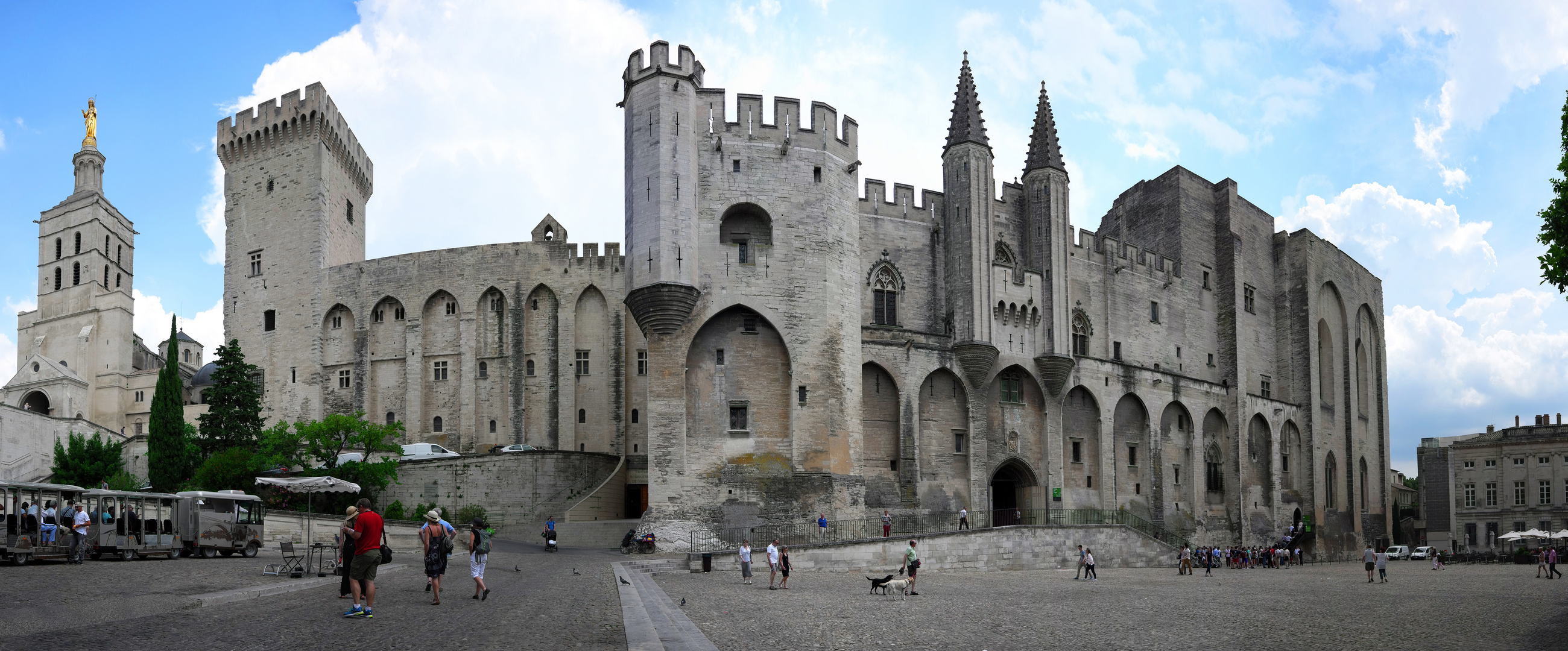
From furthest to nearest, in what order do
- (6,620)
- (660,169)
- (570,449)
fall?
(570,449) < (660,169) < (6,620)

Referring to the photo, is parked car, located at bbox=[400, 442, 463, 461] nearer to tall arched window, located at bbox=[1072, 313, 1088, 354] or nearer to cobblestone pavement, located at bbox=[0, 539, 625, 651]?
cobblestone pavement, located at bbox=[0, 539, 625, 651]

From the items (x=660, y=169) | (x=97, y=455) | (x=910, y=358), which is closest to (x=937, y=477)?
(x=910, y=358)

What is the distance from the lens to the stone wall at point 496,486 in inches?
1754

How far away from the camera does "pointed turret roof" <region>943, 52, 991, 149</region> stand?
44.2 meters

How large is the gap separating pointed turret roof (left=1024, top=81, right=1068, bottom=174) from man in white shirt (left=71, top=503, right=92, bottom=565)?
35.6m

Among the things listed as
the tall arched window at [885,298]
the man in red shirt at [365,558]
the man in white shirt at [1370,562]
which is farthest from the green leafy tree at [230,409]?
the man in white shirt at [1370,562]

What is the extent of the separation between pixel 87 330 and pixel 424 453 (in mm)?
35878

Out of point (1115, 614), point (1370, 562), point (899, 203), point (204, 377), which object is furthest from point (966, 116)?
point (204, 377)

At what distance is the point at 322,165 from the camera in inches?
A: 2154

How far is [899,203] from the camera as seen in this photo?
148 ft

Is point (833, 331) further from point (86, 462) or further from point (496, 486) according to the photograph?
point (86, 462)

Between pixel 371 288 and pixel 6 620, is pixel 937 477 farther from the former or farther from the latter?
pixel 6 620

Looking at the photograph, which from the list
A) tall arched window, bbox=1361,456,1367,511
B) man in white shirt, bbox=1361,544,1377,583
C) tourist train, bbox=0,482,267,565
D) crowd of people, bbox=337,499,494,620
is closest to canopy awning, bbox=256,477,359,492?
tourist train, bbox=0,482,267,565

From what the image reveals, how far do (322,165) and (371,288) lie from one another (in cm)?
702
